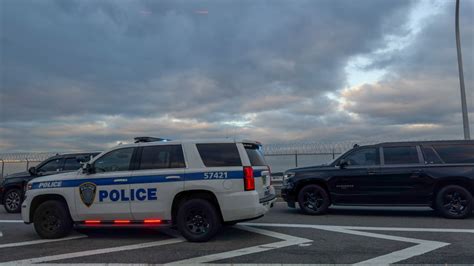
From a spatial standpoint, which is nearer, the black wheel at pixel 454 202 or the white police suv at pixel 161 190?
the white police suv at pixel 161 190

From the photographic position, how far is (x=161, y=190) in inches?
316

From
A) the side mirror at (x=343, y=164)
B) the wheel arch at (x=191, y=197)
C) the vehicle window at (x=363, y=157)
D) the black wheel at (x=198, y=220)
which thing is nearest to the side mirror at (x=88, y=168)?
the wheel arch at (x=191, y=197)

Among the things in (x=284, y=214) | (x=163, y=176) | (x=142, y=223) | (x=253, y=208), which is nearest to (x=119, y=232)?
(x=142, y=223)

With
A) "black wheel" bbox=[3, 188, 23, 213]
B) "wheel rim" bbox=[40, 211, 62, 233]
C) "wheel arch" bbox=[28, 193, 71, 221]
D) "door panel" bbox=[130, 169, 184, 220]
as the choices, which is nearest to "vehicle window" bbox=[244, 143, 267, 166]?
"door panel" bbox=[130, 169, 184, 220]

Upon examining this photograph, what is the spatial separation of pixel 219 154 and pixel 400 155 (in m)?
5.17

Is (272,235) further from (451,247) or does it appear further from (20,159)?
(20,159)

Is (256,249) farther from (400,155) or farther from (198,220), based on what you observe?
(400,155)

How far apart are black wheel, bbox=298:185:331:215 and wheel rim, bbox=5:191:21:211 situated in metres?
8.14

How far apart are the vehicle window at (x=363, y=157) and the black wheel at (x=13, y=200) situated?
9339mm

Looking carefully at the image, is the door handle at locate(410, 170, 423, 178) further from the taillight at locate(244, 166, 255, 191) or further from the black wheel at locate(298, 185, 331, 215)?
the taillight at locate(244, 166, 255, 191)

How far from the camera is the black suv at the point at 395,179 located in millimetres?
10422

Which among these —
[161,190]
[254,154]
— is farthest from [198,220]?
[254,154]

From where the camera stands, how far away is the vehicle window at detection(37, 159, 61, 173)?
12.9m

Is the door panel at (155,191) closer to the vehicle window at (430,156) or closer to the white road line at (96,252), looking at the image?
the white road line at (96,252)
